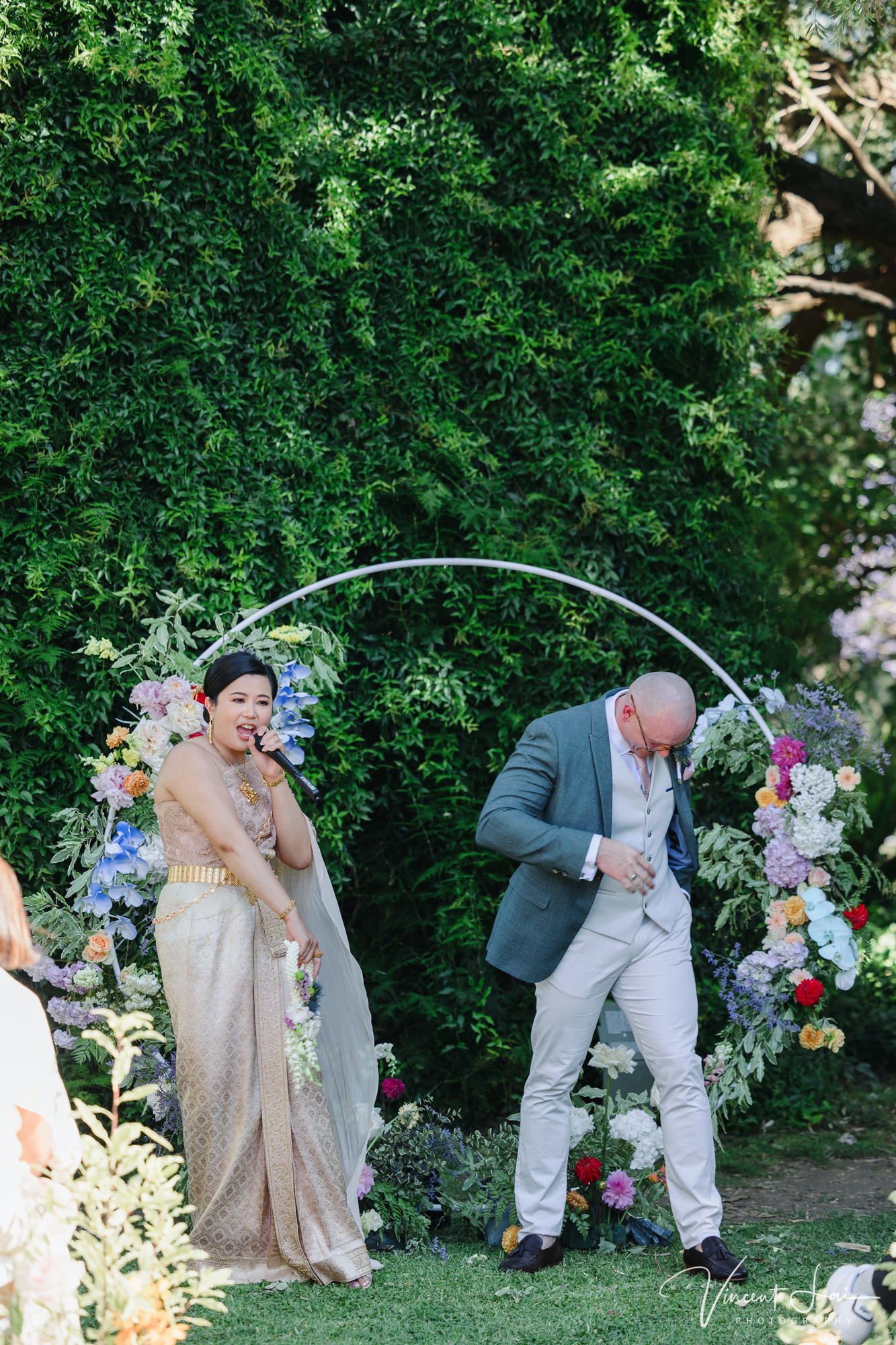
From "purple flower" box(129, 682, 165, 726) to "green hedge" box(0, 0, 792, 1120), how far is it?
0.69 meters

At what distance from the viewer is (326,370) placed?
18.5 feet

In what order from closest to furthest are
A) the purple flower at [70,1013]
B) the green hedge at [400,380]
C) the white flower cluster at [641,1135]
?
the purple flower at [70,1013]
the white flower cluster at [641,1135]
the green hedge at [400,380]

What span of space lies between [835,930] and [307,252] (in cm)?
356

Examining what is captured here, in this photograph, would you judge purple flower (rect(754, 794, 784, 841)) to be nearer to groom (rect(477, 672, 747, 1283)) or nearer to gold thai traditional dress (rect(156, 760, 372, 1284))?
groom (rect(477, 672, 747, 1283))

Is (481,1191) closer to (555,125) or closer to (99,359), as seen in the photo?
(99,359)

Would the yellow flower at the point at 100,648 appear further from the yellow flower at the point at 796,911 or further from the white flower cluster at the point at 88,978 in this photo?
the yellow flower at the point at 796,911

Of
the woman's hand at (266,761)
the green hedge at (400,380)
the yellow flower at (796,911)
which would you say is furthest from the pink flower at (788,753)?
the woman's hand at (266,761)

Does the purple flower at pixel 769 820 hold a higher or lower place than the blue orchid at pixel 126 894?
higher

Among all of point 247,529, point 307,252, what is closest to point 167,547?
point 247,529

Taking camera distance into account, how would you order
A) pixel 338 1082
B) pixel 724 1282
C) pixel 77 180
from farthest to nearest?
pixel 77 180, pixel 338 1082, pixel 724 1282

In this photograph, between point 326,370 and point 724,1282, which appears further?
point 326,370

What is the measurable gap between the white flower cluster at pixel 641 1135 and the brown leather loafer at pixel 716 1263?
1.78 feet

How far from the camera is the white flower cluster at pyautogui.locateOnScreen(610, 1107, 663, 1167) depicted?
4.47 m

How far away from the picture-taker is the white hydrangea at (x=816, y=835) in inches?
179
